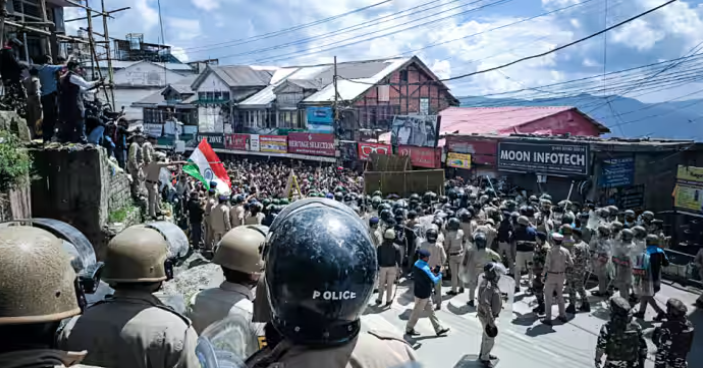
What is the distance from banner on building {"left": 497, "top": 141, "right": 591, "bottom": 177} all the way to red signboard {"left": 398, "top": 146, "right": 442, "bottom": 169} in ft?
9.84

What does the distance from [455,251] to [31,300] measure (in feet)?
28.9

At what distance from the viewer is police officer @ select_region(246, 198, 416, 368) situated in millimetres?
1703

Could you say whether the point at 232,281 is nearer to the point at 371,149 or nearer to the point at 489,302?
the point at 489,302

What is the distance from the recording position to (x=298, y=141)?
2938cm

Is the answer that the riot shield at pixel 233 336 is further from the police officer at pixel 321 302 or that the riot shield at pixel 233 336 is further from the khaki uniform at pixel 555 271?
the khaki uniform at pixel 555 271

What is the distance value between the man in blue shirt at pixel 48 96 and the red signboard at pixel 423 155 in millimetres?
14963

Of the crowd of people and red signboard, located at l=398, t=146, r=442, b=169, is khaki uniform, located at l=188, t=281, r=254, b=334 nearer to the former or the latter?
the crowd of people

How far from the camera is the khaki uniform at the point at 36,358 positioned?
164 centimetres

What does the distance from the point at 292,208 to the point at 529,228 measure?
867 cm

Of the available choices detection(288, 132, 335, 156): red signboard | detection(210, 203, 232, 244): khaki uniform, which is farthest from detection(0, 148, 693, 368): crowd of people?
detection(288, 132, 335, 156): red signboard

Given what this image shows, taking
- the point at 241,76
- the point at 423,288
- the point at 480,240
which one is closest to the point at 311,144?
the point at 241,76

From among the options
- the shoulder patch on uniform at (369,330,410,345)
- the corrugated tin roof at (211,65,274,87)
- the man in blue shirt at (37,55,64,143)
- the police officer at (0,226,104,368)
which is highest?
the corrugated tin roof at (211,65,274,87)

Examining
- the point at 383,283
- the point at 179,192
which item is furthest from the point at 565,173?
the point at 179,192

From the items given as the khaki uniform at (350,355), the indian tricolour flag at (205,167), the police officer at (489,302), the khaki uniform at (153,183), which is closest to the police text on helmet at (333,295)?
the khaki uniform at (350,355)
